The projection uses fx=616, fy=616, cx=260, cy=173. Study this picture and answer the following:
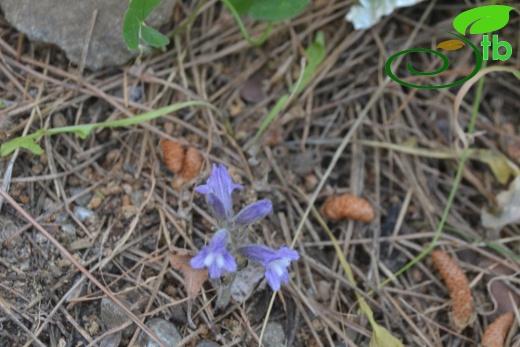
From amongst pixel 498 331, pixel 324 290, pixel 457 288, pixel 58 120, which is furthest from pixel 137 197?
pixel 498 331

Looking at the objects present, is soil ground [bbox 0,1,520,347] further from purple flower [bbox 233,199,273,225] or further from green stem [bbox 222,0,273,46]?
purple flower [bbox 233,199,273,225]

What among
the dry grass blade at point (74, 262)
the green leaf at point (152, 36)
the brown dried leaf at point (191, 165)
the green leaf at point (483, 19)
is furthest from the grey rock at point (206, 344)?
the green leaf at point (483, 19)

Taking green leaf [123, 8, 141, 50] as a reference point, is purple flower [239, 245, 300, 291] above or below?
below

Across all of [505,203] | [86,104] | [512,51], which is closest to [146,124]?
[86,104]

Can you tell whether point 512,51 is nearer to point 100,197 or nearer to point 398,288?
point 398,288

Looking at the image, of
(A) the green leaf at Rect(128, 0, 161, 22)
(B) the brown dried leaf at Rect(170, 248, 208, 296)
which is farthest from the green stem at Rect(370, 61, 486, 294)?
(A) the green leaf at Rect(128, 0, 161, 22)

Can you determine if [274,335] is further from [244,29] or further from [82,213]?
[244,29]
